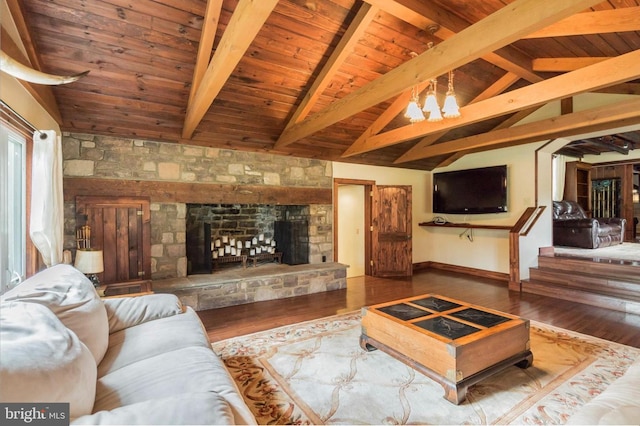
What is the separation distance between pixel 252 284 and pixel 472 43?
12.3 ft

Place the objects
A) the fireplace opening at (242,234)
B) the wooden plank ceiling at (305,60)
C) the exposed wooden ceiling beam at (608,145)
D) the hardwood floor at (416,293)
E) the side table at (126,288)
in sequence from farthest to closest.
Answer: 1. the exposed wooden ceiling beam at (608,145)
2. the fireplace opening at (242,234)
3. the side table at (126,288)
4. the hardwood floor at (416,293)
5. the wooden plank ceiling at (305,60)

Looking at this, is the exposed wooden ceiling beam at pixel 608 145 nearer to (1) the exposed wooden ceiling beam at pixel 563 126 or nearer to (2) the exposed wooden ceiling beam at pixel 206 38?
(1) the exposed wooden ceiling beam at pixel 563 126

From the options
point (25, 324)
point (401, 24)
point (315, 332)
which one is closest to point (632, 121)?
point (401, 24)

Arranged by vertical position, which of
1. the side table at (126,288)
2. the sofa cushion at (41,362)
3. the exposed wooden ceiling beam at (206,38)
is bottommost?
the side table at (126,288)

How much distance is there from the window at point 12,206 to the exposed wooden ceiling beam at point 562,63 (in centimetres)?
552

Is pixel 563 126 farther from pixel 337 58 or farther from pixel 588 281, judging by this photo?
pixel 337 58

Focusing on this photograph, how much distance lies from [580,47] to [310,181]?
3.96 meters

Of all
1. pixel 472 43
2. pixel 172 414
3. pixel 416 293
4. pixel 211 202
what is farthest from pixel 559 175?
pixel 172 414

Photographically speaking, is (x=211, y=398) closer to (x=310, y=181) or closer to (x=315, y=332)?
(x=315, y=332)

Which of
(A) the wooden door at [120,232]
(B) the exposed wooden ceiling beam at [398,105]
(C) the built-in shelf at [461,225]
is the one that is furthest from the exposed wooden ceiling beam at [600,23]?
(A) the wooden door at [120,232]

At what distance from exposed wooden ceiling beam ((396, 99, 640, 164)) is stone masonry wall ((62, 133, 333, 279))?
8.44ft

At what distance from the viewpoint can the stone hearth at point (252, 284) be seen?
3928mm

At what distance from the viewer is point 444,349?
2033mm

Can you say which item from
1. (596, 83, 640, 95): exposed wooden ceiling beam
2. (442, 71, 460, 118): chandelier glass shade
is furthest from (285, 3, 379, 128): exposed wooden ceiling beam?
(596, 83, 640, 95): exposed wooden ceiling beam
